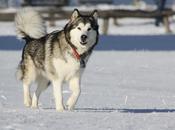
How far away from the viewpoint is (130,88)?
39.1 feet

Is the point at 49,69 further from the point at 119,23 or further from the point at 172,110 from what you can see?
the point at 119,23

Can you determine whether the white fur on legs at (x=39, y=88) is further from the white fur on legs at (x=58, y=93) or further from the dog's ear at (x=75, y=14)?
the dog's ear at (x=75, y=14)

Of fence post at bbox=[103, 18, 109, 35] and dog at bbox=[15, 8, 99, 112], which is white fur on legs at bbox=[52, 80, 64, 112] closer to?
dog at bbox=[15, 8, 99, 112]

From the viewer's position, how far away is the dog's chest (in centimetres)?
821

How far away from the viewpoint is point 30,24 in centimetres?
935

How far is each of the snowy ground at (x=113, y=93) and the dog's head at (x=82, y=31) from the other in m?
0.84

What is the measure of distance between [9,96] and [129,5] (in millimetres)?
41768

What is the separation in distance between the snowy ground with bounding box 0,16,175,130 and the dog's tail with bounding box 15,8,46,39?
988 mm

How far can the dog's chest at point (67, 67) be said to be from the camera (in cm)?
821

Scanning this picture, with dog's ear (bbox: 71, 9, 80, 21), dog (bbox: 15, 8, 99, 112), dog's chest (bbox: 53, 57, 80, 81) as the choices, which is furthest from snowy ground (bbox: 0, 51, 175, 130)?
dog's ear (bbox: 71, 9, 80, 21)

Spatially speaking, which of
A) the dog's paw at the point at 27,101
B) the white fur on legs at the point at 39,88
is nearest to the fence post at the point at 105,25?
the white fur on legs at the point at 39,88

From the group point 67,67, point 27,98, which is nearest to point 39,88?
point 27,98

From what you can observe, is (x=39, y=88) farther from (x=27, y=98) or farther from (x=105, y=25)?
(x=105, y=25)

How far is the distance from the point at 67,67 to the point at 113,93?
2.96 metres
